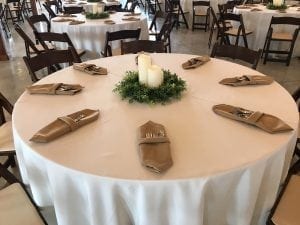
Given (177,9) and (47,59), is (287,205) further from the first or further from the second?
(177,9)

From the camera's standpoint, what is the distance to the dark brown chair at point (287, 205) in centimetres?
137

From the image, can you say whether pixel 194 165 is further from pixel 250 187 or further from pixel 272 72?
pixel 272 72

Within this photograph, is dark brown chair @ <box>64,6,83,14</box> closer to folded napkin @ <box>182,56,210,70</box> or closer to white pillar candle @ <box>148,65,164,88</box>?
folded napkin @ <box>182,56,210,70</box>

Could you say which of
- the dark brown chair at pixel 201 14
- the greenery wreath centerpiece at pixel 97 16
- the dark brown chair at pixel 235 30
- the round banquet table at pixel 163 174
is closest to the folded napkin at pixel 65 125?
the round banquet table at pixel 163 174

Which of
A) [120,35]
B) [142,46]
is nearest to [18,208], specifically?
[142,46]

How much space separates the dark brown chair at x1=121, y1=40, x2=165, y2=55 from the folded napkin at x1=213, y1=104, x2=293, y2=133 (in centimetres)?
152

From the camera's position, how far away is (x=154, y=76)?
A: 1.66 metres

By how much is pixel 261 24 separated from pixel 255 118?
4004 millimetres

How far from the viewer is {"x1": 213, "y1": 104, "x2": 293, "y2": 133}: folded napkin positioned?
1.40 m

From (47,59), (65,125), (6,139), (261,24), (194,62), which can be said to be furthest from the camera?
(261,24)

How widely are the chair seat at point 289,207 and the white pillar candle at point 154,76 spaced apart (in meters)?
0.85

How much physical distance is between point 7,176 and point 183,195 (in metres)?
0.99

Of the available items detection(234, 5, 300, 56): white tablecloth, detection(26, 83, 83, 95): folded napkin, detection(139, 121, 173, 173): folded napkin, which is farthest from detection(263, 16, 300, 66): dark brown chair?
detection(139, 121, 173, 173): folded napkin

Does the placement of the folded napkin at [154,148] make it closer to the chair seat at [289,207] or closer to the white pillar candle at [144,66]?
the white pillar candle at [144,66]
